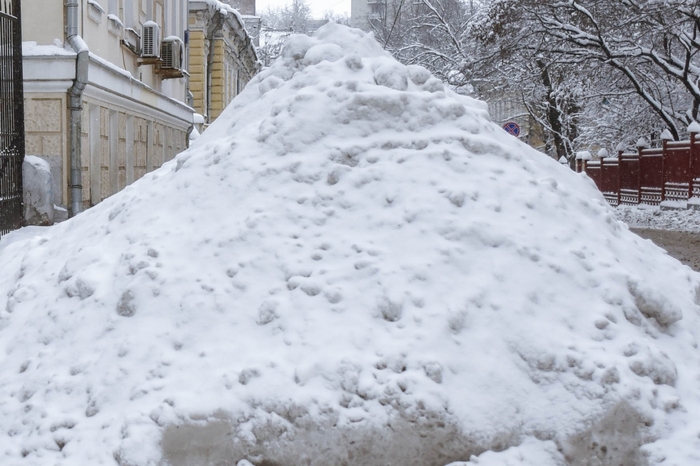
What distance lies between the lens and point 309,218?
3607 millimetres

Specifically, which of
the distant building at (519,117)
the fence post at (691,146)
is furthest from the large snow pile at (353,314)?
the distant building at (519,117)

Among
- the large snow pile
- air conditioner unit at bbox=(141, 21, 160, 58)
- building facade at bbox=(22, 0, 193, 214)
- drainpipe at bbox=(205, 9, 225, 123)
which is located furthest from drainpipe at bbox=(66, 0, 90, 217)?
drainpipe at bbox=(205, 9, 225, 123)

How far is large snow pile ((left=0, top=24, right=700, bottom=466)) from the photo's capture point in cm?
276

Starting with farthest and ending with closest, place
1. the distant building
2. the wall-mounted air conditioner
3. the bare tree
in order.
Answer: the bare tree → the distant building → the wall-mounted air conditioner

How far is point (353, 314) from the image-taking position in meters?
3.11

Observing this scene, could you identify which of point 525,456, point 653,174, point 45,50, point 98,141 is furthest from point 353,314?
point 653,174

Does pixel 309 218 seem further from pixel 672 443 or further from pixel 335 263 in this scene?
pixel 672 443

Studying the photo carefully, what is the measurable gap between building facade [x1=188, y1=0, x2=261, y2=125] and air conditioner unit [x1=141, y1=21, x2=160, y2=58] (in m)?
9.41

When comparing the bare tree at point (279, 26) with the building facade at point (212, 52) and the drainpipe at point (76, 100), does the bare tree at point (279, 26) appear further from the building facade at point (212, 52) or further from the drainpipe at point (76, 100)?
the drainpipe at point (76, 100)

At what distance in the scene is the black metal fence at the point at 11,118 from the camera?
884 centimetres

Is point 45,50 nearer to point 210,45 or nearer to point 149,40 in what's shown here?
point 149,40

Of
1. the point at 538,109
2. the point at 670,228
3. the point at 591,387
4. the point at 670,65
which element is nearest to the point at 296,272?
the point at 591,387

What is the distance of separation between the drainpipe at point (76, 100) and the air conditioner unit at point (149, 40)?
4039 mm

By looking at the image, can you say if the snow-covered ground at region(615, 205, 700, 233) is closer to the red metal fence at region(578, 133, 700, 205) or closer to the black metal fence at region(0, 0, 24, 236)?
the red metal fence at region(578, 133, 700, 205)
